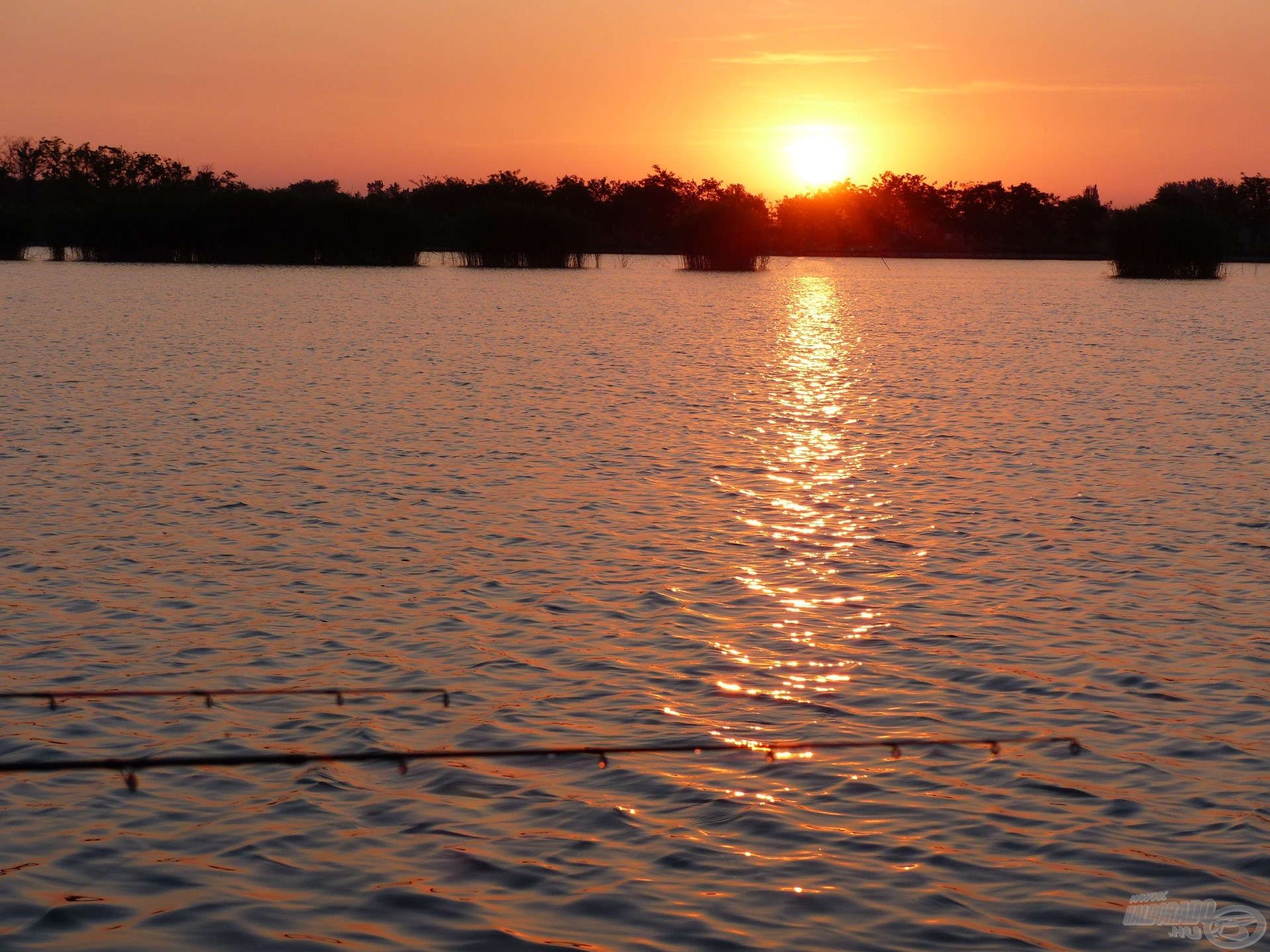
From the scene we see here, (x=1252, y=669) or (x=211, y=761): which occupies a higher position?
(x=211, y=761)

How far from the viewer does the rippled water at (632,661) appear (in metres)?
6.48

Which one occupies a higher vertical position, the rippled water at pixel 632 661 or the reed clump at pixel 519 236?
the reed clump at pixel 519 236

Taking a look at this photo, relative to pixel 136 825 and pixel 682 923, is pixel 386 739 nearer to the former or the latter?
pixel 136 825

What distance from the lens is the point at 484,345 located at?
42312mm

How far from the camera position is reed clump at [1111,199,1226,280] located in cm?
10250

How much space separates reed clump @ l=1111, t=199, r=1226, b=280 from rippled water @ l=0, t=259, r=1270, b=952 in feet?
273

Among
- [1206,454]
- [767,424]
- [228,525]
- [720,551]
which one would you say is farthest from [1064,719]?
[767,424]

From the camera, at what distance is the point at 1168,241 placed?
106 m

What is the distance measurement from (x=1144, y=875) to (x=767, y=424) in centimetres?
1923

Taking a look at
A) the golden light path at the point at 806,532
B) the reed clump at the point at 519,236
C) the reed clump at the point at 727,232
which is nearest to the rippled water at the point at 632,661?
the golden light path at the point at 806,532

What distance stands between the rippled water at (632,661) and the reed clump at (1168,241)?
83.2 m

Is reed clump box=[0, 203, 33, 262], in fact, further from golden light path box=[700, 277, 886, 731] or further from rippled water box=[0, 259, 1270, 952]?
golden light path box=[700, 277, 886, 731]

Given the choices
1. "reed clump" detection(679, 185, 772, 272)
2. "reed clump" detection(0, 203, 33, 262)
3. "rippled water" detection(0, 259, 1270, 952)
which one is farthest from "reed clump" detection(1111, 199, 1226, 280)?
"reed clump" detection(0, 203, 33, 262)

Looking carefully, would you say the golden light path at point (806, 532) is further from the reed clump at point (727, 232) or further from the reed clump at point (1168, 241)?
the reed clump at point (727, 232)
